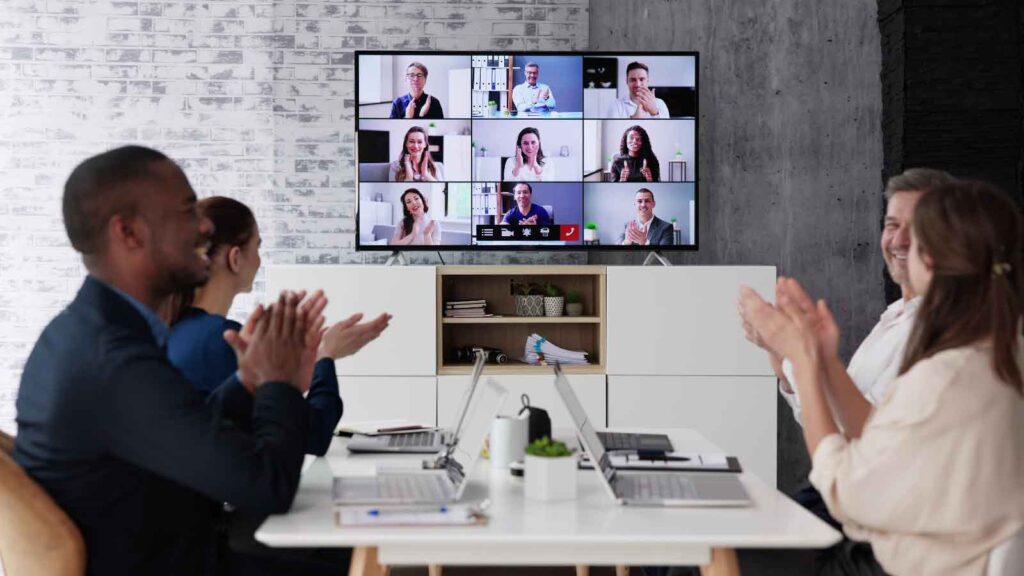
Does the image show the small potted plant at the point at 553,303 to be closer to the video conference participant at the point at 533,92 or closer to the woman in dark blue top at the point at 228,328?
the video conference participant at the point at 533,92

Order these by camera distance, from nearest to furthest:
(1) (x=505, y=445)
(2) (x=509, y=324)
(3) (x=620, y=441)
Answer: (1) (x=505, y=445) < (3) (x=620, y=441) < (2) (x=509, y=324)

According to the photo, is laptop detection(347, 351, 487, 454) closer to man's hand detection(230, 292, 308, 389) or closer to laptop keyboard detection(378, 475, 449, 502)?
laptop keyboard detection(378, 475, 449, 502)

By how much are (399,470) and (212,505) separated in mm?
402

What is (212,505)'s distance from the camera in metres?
2.15

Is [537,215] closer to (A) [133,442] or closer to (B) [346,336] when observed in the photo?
(B) [346,336]

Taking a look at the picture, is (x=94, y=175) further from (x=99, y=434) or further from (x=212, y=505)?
(x=212, y=505)

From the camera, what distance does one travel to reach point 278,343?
2.01m

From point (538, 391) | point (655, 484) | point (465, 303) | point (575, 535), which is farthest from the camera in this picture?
point (465, 303)

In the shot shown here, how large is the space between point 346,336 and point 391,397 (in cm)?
191

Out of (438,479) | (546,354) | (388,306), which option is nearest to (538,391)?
(546,354)

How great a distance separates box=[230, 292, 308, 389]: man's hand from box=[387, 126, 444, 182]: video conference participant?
2640 millimetres

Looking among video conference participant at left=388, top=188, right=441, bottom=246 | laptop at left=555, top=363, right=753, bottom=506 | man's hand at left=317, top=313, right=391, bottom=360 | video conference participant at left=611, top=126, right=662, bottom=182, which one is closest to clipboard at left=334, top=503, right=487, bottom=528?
laptop at left=555, top=363, right=753, bottom=506

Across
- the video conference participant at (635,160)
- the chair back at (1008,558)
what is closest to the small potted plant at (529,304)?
the video conference participant at (635,160)

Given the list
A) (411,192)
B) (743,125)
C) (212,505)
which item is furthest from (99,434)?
(743,125)
